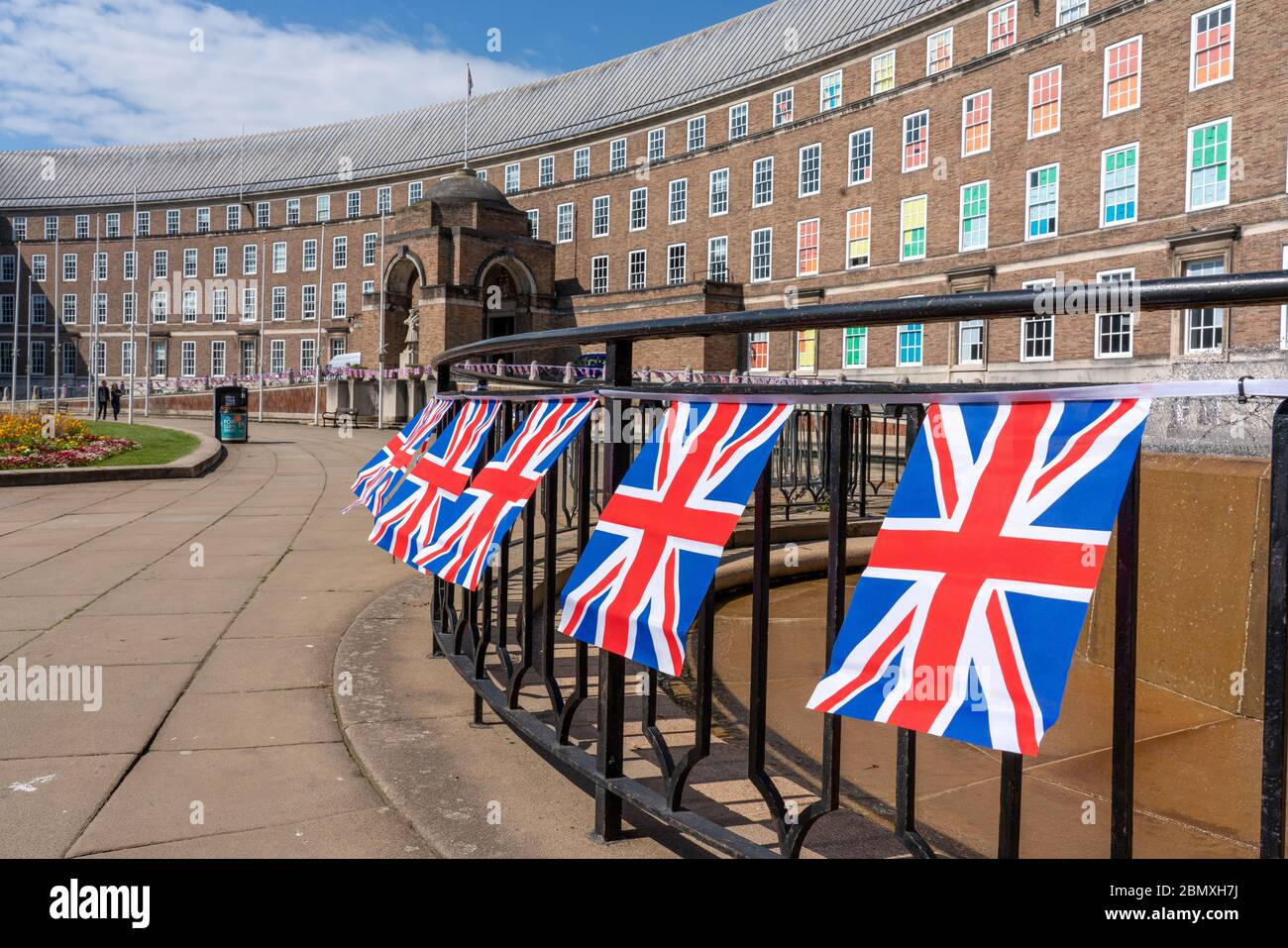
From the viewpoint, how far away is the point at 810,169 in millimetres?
41594

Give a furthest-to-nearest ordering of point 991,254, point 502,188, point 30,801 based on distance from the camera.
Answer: point 502,188 → point 991,254 → point 30,801

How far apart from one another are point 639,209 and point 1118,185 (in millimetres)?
27900

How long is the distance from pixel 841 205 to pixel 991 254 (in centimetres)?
840

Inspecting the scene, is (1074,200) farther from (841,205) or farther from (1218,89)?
(841,205)

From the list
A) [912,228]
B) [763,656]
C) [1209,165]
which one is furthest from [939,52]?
[763,656]

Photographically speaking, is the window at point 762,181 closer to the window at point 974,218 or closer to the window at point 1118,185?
the window at point 974,218

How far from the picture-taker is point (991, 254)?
109 ft

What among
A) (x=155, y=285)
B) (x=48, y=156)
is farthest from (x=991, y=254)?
(x=48, y=156)

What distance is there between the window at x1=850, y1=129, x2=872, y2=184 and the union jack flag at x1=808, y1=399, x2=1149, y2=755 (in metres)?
39.3

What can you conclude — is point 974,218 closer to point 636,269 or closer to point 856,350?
point 856,350

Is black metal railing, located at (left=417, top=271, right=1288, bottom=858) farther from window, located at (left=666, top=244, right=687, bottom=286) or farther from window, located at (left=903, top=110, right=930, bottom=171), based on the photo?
window, located at (left=666, top=244, right=687, bottom=286)

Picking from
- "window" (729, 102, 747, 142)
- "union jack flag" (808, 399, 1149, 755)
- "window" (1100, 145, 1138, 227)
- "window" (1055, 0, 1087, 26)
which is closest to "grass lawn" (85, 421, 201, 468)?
"union jack flag" (808, 399, 1149, 755)

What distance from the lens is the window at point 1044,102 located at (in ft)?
102

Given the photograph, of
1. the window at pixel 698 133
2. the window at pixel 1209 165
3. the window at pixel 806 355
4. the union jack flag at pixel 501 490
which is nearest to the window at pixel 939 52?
the window at pixel 806 355
